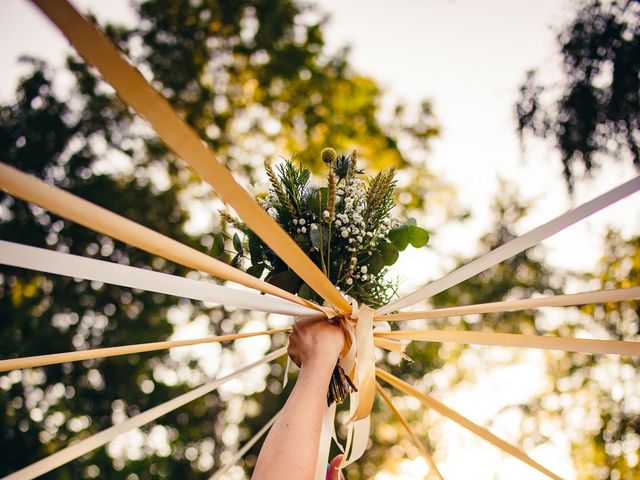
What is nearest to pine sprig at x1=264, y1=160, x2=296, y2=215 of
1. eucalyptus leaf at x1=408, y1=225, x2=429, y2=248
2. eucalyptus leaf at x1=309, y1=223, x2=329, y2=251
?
eucalyptus leaf at x1=309, y1=223, x2=329, y2=251

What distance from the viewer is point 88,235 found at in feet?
37.3

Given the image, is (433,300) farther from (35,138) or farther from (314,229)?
(314,229)

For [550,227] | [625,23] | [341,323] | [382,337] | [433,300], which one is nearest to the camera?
[550,227]

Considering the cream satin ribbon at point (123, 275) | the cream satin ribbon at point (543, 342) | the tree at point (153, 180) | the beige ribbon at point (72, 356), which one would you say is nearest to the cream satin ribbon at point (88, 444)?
the beige ribbon at point (72, 356)

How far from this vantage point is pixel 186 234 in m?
12.4

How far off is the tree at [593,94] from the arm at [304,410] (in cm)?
279

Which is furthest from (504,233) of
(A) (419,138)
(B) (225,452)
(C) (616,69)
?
(C) (616,69)

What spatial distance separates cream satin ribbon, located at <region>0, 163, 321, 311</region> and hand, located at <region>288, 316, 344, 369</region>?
35 cm

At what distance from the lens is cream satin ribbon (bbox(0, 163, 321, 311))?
128 cm

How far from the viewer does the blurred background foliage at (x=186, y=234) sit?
1090 cm

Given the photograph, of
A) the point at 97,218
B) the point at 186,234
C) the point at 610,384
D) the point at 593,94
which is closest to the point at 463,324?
the point at 610,384

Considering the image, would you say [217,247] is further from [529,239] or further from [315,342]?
[529,239]

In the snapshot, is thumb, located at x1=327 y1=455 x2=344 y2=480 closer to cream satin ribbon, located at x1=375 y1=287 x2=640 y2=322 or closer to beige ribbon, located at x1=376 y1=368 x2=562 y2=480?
beige ribbon, located at x1=376 y1=368 x2=562 y2=480

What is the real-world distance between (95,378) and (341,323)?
36.6 ft
